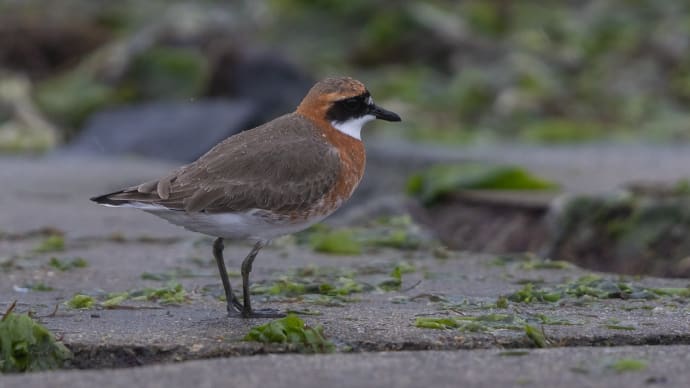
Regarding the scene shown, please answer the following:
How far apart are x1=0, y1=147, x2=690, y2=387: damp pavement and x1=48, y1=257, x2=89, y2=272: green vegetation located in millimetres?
29

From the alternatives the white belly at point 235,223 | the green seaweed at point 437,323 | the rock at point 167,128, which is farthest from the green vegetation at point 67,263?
the rock at point 167,128

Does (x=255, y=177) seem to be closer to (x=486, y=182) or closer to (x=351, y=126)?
(x=351, y=126)

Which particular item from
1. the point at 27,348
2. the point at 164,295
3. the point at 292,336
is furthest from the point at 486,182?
the point at 27,348

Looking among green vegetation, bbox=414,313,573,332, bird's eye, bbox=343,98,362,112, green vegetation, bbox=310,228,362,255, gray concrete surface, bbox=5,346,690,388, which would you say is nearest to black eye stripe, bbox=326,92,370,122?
bird's eye, bbox=343,98,362,112

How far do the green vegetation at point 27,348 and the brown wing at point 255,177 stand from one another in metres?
1.07

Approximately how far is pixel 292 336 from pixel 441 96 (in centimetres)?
1075

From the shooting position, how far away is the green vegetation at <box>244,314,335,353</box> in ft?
13.3

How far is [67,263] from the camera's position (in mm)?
6109

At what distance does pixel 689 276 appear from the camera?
6301mm

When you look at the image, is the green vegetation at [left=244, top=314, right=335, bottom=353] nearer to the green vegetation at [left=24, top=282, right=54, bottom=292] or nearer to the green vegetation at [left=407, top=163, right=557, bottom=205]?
the green vegetation at [left=24, top=282, right=54, bottom=292]

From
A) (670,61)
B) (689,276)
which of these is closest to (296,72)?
(670,61)

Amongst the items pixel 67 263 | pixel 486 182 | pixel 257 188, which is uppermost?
pixel 486 182

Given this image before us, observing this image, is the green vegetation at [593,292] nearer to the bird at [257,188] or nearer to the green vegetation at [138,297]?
the bird at [257,188]

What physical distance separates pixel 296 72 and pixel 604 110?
11.7 feet
